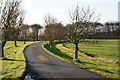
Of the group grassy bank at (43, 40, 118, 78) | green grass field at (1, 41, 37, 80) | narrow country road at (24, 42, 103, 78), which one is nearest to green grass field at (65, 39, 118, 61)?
grassy bank at (43, 40, 118, 78)

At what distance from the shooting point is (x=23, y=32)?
4475cm

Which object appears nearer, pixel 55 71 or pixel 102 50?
pixel 55 71

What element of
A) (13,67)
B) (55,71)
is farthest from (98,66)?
(13,67)

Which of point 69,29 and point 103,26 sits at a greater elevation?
point 103,26

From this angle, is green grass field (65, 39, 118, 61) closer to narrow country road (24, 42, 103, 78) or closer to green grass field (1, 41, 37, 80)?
narrow country road (24, 42, 103, 78)

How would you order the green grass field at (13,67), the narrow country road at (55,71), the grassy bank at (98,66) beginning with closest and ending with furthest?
the green grass field at (13,67)
the narrow country road at (55,71)
the grassy bank at (98,66)

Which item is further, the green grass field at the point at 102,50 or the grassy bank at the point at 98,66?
the green grass field at the point at 102,50

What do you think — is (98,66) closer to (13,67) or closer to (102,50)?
(13,67)

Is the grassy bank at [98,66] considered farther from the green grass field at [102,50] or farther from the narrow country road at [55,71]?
the green grass field at [102,50]

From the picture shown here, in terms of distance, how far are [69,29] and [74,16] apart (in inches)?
95.7

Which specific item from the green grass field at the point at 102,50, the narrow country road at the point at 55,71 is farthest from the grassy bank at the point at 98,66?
the green grass field at the point at 102,50

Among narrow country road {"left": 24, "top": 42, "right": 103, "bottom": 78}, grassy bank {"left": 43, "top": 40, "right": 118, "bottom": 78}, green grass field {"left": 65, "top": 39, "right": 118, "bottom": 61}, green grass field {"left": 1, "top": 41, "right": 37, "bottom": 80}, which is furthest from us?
green grass field {"left": 65, "top": 39, "right": 118, "bottom": 61}

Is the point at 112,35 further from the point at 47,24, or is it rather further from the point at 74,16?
the point at 74,16

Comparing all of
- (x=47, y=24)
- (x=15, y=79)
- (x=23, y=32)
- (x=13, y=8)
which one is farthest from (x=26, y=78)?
(x=23, y=32)
